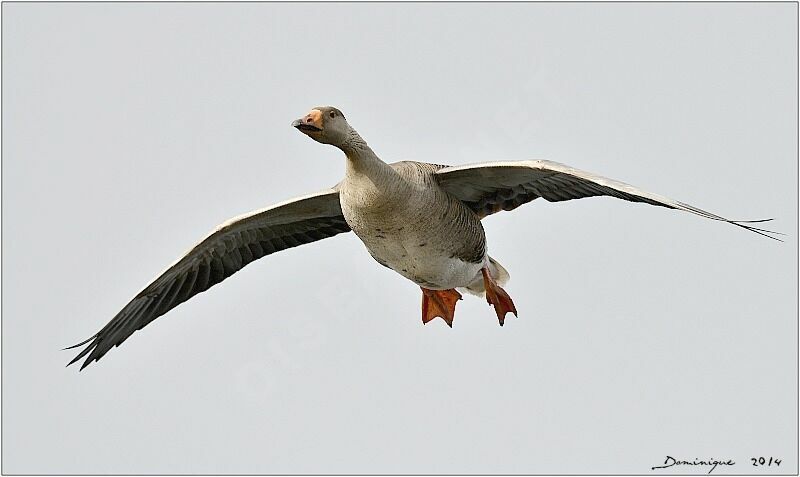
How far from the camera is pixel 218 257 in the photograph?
431 inches

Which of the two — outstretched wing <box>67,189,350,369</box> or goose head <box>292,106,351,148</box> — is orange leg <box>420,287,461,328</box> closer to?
outstretched wing <box>67,189,350,369</box>

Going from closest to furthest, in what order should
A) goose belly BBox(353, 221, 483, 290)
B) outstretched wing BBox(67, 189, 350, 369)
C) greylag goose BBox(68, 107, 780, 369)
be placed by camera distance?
greylag goose BBox(68, 107, 780, 369), goose belly BBox(353, 221, 483, 290), outstretched wing BBox(67, 189, 350, 369)

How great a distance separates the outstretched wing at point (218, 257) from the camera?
10500mm

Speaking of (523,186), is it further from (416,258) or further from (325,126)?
(325,126)

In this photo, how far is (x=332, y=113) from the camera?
868cm

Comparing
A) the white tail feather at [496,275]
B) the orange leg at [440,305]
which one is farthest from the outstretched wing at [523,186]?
the orange leg at [440,305]

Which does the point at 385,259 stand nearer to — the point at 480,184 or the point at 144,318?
the point at 480,184

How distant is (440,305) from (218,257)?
2.18 meters

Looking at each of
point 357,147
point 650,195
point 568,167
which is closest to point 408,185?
point 357,147

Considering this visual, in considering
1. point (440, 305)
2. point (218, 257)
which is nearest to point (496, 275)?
point (440, 305)

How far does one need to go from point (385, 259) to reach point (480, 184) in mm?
1014

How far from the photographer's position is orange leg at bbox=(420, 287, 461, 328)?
11289mm

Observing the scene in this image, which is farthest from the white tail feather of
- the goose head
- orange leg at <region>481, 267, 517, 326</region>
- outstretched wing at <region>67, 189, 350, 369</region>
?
the goose head

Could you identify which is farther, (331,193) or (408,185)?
(331,193)
